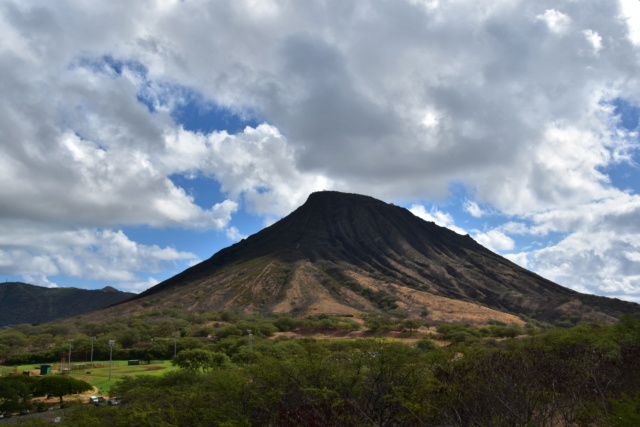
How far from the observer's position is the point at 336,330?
8425 centimetres

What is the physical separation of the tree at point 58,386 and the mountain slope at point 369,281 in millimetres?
61429

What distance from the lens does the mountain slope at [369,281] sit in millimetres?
113500

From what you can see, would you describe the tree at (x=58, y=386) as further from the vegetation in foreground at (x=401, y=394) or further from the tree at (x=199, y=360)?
the vegetation in foreground at (x=401, y=394)

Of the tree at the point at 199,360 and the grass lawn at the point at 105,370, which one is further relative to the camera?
the grass lawn at the point at 105,370

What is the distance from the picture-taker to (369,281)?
133 m

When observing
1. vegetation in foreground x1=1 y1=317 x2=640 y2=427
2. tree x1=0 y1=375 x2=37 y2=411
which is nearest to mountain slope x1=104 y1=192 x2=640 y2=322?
tree x1=0 y1=375 x2=37 y2=411

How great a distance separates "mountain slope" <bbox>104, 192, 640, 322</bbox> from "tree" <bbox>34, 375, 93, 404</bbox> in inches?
2418

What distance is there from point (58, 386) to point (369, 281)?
311 ft

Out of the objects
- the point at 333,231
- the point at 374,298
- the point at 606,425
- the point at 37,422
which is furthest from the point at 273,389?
the point at 333,231

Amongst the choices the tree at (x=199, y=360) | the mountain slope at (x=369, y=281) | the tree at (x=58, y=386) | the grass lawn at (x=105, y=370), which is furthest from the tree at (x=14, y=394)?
A: the mountain slope at (x=369, y=281)

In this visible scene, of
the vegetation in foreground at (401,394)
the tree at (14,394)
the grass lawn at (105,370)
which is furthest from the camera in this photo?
the grass lawn at (105,370)

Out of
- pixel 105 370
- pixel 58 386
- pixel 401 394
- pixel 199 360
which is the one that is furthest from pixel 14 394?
pixel 401 394

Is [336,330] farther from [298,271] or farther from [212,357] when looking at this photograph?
[298,271]

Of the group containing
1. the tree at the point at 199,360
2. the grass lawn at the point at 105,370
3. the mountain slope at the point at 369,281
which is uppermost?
the mountain slope at the point at 369,281
